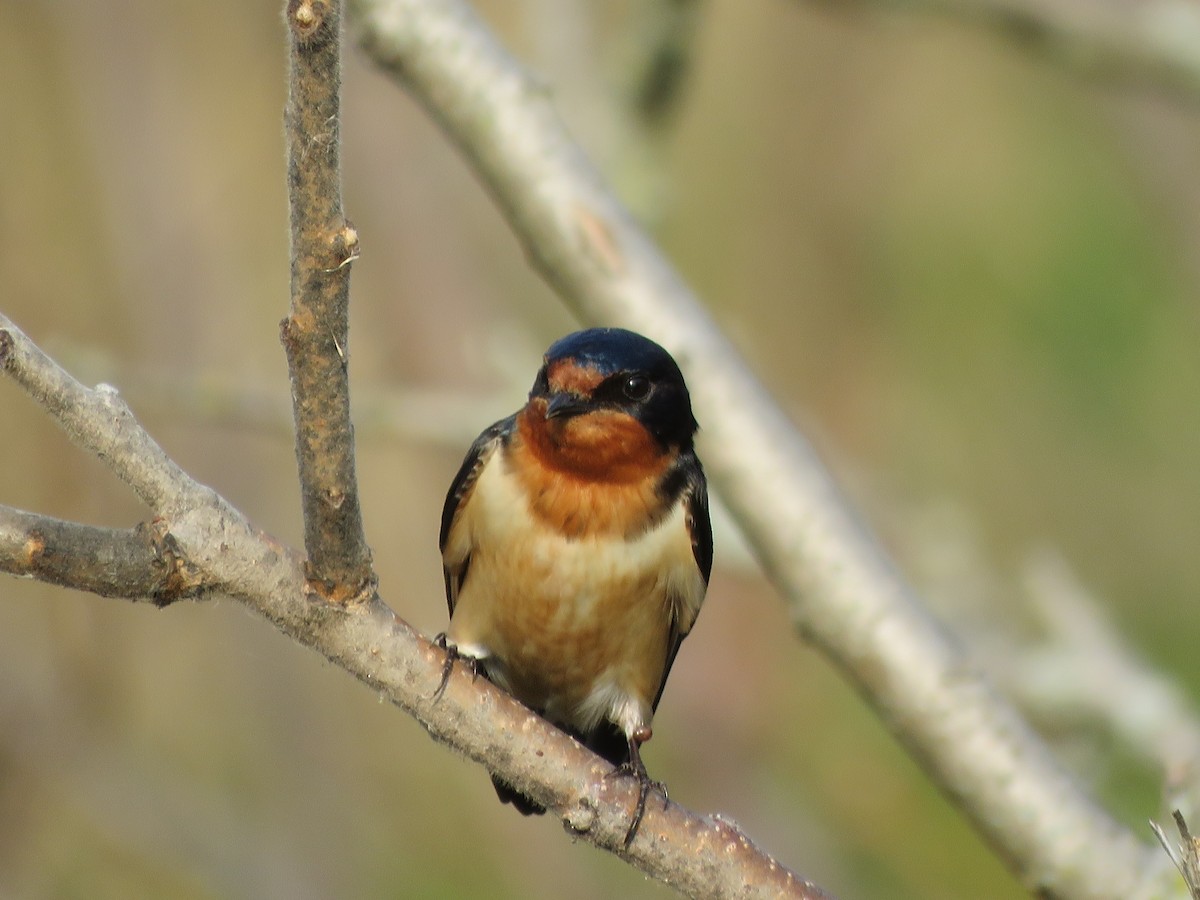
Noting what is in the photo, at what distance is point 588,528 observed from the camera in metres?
3.56

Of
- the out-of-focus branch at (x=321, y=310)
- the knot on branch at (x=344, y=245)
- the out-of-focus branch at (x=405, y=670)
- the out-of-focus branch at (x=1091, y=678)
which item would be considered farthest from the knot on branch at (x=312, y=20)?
the out-of-focus branch at (x=1091, y=678)

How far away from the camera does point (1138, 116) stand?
6434mm

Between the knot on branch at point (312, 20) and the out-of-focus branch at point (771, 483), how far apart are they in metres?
1.90

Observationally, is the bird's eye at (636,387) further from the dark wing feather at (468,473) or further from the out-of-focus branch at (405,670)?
the out-of-focus branch at (405,670)

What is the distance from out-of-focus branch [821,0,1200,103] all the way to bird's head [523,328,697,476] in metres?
2.10

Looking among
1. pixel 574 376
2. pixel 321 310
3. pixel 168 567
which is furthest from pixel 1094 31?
pixel 168 567

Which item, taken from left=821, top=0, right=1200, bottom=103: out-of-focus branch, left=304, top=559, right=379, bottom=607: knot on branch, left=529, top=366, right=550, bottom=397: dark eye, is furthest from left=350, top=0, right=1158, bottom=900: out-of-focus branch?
left=821, top=0, right=1200, bottom=103: out-of-focus branch

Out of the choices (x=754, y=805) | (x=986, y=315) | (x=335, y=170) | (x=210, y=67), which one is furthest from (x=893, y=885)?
(x=335, y=170)

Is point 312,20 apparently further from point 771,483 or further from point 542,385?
point 771,483

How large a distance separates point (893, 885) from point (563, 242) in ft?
12.2

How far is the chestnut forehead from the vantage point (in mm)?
3426

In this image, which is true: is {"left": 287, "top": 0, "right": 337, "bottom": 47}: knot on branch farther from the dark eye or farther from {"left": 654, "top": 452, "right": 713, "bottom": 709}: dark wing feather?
{"left": 654, "top": 452, "right": 713, "bottom": 709}: dark wing feather

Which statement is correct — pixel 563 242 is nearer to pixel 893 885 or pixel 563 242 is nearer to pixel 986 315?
pixel 893 885

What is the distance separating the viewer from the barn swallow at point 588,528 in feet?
11.4
